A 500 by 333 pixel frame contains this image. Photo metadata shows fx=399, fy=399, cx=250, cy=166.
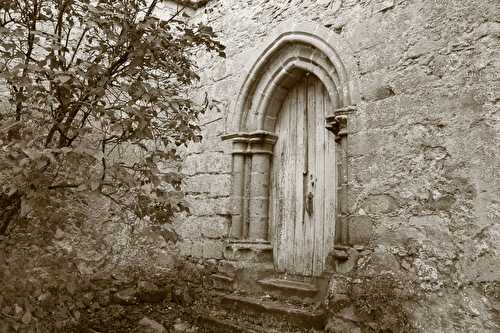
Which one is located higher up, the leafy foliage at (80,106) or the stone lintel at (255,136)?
the stone lintel at (255,136)

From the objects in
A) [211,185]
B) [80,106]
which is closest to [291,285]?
[211,185]

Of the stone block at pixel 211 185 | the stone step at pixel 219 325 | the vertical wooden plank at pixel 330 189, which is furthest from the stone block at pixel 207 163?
the stone step at pixel 219 325

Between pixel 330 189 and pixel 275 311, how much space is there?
4.25 ft

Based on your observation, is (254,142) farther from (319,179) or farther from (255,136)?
(319,179)

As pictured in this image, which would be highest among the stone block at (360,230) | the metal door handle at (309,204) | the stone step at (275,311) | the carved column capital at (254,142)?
the carved column capital at (254,142)

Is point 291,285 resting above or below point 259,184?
below

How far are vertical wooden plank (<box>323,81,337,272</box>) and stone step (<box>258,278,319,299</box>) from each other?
0.35 meters

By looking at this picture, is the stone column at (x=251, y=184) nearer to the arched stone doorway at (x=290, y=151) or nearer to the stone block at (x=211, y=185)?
the arched stone doorway at (x=290, y=151)

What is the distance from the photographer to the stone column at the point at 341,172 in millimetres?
Answer: 3472

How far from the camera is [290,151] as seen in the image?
4.47 m

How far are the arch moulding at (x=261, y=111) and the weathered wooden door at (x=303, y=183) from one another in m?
0.11

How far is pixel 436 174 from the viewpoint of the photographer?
116 inches

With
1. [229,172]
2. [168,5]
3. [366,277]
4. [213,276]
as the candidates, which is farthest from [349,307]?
[168,5]

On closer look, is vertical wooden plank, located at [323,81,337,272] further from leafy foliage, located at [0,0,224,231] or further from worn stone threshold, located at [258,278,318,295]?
leafy foliage, located at [0,0,224,231]
